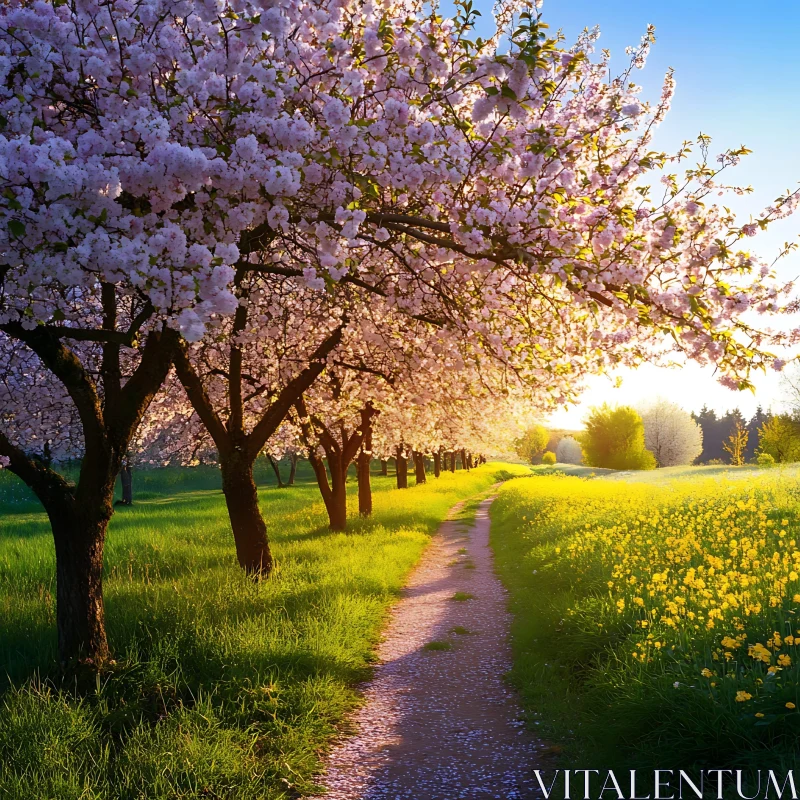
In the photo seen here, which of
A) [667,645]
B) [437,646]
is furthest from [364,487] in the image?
[667,645]

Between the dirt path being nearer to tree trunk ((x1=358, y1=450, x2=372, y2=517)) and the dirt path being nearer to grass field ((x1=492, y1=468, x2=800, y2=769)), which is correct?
grass field ((x1=492, y1=468, x2=800, y2=769))

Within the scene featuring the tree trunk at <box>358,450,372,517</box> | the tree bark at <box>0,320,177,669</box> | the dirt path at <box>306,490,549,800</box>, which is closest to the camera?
the dirt path at <box>306,490,549,800</box>

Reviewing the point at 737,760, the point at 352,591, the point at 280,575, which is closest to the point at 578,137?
the point at 737,760

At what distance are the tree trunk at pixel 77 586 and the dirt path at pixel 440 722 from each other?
9.98 feet

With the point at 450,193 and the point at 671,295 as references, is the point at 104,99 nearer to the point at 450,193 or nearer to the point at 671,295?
the point at 450,193

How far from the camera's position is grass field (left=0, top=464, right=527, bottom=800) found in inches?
193

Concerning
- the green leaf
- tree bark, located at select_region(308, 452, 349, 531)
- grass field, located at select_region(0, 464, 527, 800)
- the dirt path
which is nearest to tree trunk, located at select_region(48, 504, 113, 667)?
grass field, located at select_region(0, 464, 527, 800)

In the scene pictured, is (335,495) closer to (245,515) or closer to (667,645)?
(245,515)

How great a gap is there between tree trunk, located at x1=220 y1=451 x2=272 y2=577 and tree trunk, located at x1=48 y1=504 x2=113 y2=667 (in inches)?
181

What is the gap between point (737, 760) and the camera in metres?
4.29

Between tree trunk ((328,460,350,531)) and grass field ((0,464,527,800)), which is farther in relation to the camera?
tree trunk ((328,460,350,531))

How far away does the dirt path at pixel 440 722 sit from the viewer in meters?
5.19

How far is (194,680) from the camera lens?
6645 mm

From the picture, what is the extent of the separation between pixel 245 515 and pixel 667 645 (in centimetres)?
796
